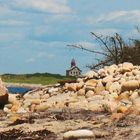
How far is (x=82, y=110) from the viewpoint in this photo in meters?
11.5

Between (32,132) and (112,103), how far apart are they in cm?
232

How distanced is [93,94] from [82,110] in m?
2.12

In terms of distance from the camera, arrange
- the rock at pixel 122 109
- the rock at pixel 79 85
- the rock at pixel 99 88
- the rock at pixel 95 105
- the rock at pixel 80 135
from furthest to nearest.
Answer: the rock at pixel 79 85 < the rock at pixel 99 88 < the rock at pixel 95 105 < the rock at pixel 122 109 < the rock at pixel 80 135

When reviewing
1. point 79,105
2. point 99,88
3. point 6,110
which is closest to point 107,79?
point 99,88

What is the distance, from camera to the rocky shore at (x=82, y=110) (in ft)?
29.0

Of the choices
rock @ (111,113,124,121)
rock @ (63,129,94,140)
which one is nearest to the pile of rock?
rock @ (111,113,124,121)

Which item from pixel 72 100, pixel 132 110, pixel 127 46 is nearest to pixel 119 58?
pixel 127 46

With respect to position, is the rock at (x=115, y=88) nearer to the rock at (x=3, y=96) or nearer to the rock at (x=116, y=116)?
the rock at (x=3, y=96)

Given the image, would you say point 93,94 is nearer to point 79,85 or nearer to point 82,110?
point 79,85

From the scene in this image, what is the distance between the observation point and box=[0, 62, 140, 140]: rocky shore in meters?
8.84

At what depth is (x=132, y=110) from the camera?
9.88 meters

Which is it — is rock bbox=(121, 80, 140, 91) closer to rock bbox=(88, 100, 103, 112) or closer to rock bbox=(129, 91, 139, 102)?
rock bbox=(129, 91, 139, 102)

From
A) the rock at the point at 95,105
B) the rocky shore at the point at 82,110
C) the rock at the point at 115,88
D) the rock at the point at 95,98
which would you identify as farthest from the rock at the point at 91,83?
the rock at the point at 95,105

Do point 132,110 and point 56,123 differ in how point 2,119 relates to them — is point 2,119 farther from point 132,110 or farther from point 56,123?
point 132,110
